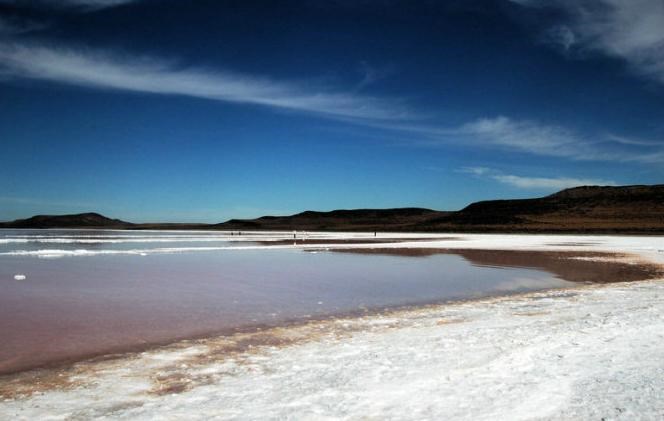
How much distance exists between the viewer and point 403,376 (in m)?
5.72

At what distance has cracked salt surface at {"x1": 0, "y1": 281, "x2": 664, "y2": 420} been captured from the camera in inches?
186

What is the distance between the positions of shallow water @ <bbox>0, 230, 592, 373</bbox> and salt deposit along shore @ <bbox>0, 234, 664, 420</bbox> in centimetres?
122

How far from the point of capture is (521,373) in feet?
18.8

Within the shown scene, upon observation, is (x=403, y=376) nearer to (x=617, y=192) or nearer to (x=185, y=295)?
(x=185, y=295)

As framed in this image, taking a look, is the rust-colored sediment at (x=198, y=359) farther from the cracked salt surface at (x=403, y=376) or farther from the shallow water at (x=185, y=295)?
the shallow water at (x=185, y=295)

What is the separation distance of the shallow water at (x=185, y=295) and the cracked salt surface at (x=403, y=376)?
1.37 metres

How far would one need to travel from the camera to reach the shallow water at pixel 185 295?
8438 mm

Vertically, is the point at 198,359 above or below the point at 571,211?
below

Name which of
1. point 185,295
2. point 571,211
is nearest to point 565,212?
point 571,211

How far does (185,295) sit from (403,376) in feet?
27.9

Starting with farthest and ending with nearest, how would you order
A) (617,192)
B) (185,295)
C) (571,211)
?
(617,192), (571,211), (185,295)

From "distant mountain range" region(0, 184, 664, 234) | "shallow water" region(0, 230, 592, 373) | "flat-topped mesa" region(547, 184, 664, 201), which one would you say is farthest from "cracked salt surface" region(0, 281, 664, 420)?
"flat-topped mesa" region(547, 184, 664, 201)

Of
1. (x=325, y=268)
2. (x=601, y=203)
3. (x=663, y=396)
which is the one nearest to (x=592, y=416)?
(x=663, y=396)

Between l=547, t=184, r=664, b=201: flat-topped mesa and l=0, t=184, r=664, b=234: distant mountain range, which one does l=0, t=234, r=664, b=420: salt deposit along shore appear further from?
l=547, t=184, r=664, b=201: flat-topped mesa
